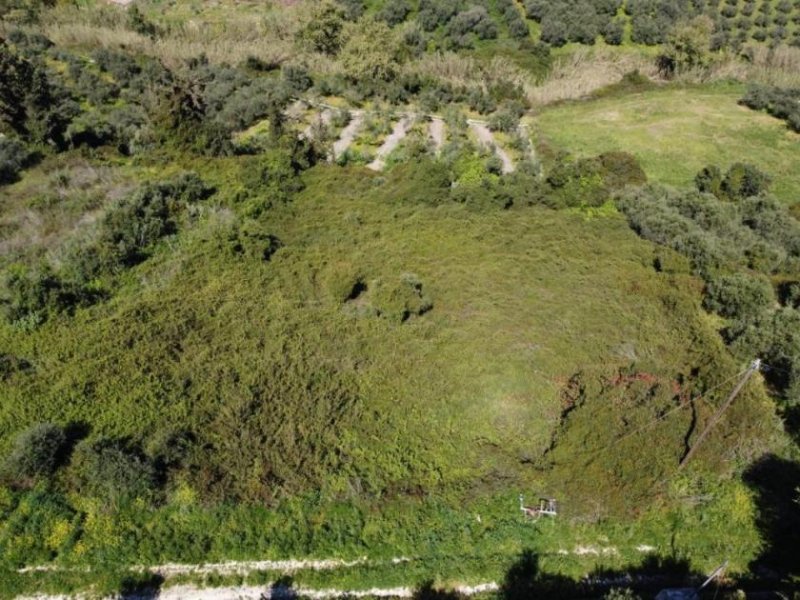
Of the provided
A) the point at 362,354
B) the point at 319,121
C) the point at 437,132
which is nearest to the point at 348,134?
the point at 319,121

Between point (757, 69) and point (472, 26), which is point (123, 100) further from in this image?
point (757, 69)

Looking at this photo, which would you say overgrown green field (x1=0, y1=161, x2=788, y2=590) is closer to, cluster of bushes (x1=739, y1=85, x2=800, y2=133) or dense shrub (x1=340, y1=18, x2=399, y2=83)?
dense shrub (x1=340, y1=18, x2=399, y2=83)

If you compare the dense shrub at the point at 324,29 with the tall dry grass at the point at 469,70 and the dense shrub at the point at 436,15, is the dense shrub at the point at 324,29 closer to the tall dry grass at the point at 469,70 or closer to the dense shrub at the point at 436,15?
the tall dry grass at the point at 469,70

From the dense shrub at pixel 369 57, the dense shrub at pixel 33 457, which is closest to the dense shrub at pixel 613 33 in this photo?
the dense shrub at pixel 369 57

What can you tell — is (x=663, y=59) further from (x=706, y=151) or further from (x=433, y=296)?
(x=433, y=296)

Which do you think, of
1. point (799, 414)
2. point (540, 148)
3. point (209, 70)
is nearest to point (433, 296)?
point (799, 414)
